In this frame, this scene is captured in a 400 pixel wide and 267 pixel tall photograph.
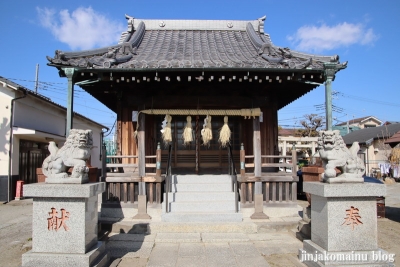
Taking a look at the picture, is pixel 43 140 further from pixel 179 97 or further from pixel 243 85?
pixel 243 85

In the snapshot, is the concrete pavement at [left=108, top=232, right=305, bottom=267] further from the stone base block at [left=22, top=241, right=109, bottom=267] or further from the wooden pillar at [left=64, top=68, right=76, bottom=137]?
the wooden pillar at [left=64, top=68, right=76, bottom=137]

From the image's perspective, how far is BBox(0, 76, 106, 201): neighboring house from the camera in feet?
45.4

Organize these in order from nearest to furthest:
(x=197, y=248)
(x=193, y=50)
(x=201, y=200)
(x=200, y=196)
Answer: (x=197, y=248)
(x=201, y=200)
(x=200, y=196)
(x=193, y=50)

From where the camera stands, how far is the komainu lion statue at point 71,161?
5043 millimetres

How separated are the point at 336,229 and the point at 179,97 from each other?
5.99m

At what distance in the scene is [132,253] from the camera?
19.8 ft

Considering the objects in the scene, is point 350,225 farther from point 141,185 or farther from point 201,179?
point 141,185

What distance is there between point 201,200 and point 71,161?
4350 mm

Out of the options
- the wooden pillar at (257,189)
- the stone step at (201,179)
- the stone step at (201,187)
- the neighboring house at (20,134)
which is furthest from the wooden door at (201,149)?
the neighboring house at (20,134)

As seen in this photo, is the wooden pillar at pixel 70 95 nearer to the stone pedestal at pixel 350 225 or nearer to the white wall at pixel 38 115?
the stone pedestal at pixel 350 225

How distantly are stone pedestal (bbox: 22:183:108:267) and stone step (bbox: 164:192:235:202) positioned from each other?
12.2 ft

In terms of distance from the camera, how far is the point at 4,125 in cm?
1398

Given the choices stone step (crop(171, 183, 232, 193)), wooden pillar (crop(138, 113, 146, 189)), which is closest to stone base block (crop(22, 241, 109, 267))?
wooden pillar (crop(138, 113, 146, 189))

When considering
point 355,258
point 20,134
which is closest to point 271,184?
point 355,258
